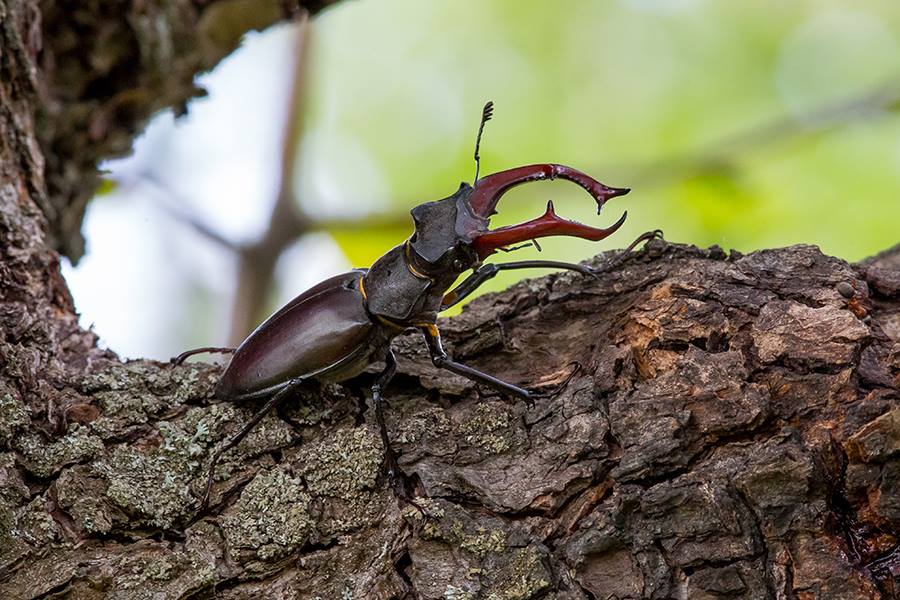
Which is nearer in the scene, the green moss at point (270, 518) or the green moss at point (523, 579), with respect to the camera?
the green moss at point (523, 579)

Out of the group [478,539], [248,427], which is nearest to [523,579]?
[478,539]

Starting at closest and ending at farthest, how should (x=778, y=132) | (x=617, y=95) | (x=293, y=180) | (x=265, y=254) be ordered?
(x=265, y=254) → (x=293, y=180) → (x=778, y=132) → (x=617, y=95)

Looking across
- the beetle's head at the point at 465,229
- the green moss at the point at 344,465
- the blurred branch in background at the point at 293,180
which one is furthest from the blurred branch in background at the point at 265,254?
the green moss at the point at 344,465

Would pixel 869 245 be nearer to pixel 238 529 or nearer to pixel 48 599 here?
pixel 238 529

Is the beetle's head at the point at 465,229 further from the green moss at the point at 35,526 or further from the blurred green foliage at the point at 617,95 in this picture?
the blurred green foliage at the point at 617,95

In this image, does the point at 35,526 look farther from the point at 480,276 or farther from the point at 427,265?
the point at 480,276

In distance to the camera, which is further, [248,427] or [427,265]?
[427,265]

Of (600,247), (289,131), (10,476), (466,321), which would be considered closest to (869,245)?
(600,247)
